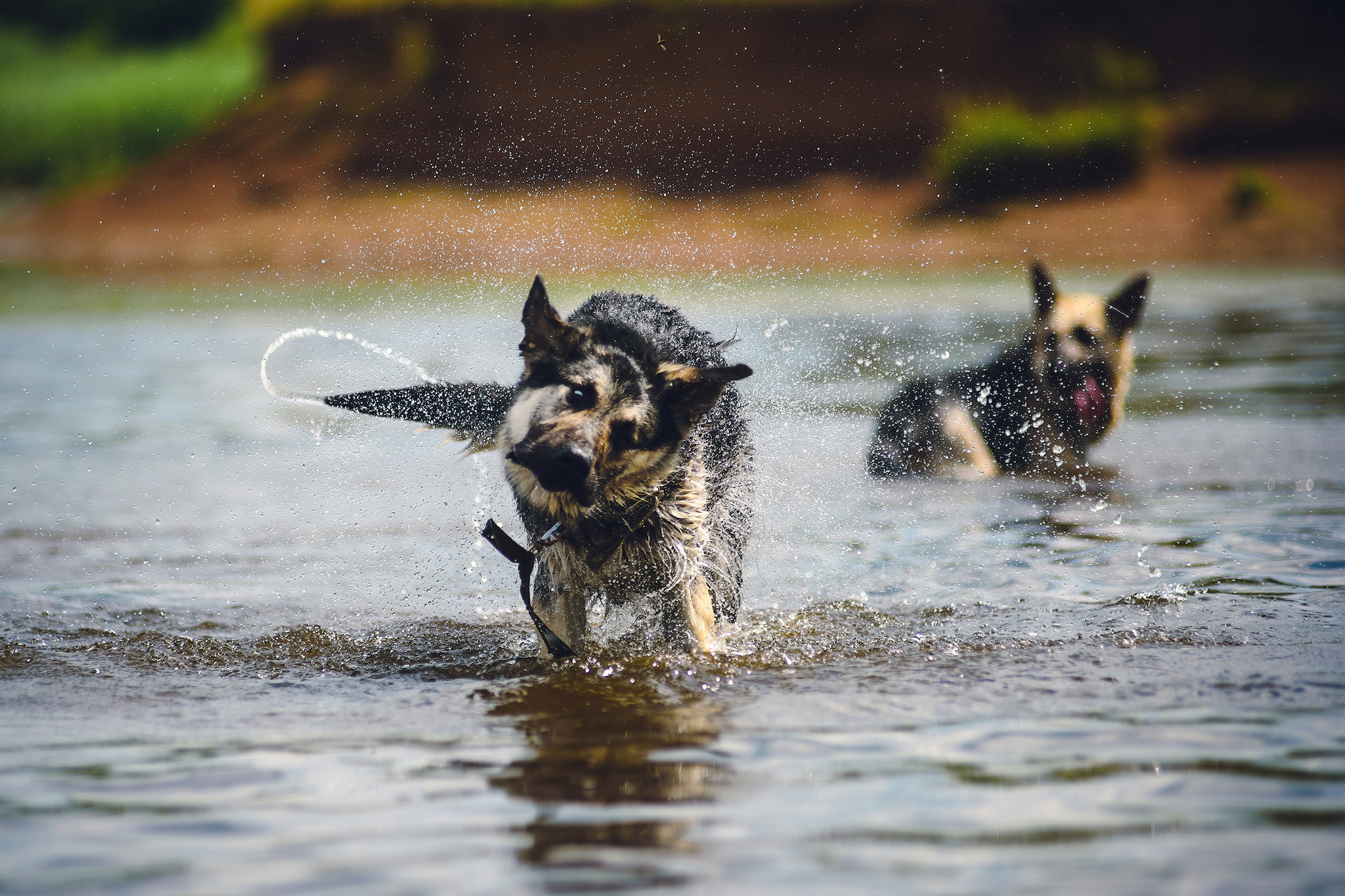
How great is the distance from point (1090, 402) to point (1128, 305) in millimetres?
671

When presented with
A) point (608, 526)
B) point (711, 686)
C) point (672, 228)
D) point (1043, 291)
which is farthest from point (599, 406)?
point (672, 228)

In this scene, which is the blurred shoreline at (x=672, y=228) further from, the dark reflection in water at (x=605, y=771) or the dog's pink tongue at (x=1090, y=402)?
the dark reflection in water at (x=605, y=771)

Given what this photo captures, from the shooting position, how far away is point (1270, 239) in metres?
24.4

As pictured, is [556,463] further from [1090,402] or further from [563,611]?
[1090,402]

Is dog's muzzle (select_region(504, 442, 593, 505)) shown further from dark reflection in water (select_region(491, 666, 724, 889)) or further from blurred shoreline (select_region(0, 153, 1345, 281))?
blurred shoreline (select_region(0, 153, 1345, 281))

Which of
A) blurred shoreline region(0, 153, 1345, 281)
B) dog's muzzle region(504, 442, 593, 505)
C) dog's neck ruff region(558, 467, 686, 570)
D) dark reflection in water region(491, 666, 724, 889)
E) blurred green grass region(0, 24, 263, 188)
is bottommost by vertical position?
dark reflection in water region(491, 666, 724, 889)

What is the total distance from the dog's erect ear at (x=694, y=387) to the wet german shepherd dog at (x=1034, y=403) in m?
3.97

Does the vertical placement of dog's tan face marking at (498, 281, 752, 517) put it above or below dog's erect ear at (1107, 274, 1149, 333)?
below

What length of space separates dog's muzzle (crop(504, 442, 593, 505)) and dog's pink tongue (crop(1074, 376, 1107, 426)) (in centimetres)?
506

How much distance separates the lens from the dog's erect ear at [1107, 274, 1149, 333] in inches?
329

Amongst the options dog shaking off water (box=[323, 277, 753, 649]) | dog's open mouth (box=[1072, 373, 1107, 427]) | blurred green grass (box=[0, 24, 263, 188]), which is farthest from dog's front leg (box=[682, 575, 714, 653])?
blurred green grass (box=[0, 24, 263, 188])

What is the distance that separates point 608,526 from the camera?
4973 millimetres

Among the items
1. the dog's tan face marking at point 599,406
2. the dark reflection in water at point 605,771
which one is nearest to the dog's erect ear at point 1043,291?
the dog's tan face marking at point 599,406

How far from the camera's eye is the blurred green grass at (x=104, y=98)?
1371 inches
